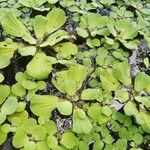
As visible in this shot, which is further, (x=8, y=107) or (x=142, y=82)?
(x=142, y=82)

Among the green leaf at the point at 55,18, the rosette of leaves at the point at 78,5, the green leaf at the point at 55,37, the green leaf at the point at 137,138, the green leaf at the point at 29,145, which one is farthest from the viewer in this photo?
the rosette of leaves at the point at 78,5

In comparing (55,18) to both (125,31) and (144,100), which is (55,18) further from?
(144,100)

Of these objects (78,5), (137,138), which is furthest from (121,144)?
(78,5)

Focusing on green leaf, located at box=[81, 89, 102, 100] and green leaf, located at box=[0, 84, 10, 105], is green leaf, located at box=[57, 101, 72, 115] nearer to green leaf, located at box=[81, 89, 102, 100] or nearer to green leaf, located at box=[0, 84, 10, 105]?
green leaf, located at box=[81, 89, 102, 100]

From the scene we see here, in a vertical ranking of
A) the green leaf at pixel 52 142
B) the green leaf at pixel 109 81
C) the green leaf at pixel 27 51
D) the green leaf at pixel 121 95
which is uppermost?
the green leaf at pixel 27 51

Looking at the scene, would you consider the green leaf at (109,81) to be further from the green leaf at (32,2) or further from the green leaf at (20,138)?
the green leaf at (32,2)

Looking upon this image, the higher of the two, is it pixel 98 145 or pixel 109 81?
pixel 109 81

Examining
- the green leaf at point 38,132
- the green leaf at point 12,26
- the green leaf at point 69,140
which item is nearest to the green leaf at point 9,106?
the green leaf at point 38,132

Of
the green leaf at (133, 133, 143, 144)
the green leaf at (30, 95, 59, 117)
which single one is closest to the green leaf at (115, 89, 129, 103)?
the green leaf at (133, 133, 143, 144)

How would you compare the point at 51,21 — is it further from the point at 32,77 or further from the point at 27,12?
Result: the point at 32,77
